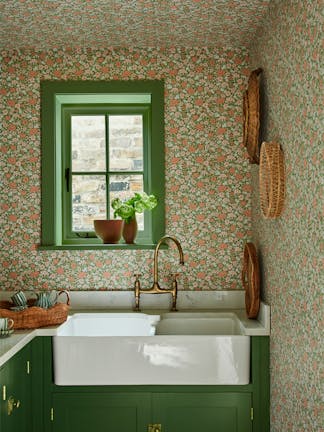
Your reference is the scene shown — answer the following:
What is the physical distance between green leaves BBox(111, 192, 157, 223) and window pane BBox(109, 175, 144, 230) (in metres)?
0.18

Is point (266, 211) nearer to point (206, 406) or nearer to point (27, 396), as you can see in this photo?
point (206, 406)

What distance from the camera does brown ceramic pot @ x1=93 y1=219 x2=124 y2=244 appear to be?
11.5 ft

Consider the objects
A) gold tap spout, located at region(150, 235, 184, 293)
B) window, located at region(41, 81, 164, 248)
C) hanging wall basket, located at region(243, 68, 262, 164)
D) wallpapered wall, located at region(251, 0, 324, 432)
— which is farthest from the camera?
window, located at region(41, 81, 164, 248)

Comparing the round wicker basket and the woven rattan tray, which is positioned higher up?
the round wicker basket

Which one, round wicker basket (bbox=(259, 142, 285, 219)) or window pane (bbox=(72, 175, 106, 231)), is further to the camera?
window pane (bbox=(72, 175, 106, 231))

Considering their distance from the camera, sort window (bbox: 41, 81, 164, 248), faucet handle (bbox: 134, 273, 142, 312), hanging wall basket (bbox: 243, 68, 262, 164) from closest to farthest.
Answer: hanging wall basket (bbox: 243, 68, 262, 164) < faucet handle (bbox: 134, 273, 142, 312) < window (bbox: 41, 81, 164, 248)

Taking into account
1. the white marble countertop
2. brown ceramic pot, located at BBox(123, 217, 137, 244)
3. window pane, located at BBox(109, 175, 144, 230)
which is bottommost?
the white marble countertop

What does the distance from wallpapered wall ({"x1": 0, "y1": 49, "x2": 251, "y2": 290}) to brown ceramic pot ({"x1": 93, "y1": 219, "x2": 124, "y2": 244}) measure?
0.11 meters

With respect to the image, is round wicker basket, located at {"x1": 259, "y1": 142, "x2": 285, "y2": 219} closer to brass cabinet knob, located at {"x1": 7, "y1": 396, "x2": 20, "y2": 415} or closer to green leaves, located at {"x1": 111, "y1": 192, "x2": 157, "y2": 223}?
green leaves, located at {"x1": 111, "y1": 192, "x2": 157, "y2": 223}

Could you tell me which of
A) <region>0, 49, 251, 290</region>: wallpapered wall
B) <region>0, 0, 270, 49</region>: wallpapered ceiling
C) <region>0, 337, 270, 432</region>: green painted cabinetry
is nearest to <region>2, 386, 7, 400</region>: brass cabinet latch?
<region>0, 337, 270, 432</region>: green painted cabinetry

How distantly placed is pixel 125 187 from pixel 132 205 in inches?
11.4

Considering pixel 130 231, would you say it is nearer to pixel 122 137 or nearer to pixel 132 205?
pixel 132 205

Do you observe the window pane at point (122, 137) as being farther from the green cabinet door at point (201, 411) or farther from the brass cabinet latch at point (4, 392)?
the brass cabinet latch at point (4, 392)

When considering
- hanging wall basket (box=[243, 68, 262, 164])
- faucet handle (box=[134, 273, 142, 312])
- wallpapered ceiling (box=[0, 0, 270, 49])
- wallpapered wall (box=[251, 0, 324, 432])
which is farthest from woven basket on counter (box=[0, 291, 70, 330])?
wallpapered ceiling (box=[0, 0, 270, 49])
